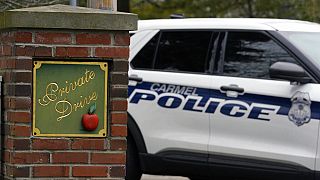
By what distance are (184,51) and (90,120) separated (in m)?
3.61

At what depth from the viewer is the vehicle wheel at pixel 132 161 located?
8.54 metres

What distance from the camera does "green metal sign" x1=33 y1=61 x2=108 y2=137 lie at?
4.95 metres

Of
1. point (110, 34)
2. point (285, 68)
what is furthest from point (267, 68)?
point (110, 34)

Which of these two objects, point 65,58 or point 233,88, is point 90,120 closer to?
point 65,58

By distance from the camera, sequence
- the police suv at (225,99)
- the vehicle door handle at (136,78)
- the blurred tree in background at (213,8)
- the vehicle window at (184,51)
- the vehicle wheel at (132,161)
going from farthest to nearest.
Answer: the blurred tree in background at (213,8) < the vehicle wheel at (132,161) < the vehicle door handle at (136,78) < the vehicle window at (184,51) < the police suv at (225,99)

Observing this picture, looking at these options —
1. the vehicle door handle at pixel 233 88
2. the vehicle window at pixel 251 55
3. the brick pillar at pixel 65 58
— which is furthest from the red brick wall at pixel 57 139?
the vehicle window at pixel 251 55

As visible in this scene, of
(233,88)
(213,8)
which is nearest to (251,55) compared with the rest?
(233,88)

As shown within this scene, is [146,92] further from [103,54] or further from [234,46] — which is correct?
[103,54]

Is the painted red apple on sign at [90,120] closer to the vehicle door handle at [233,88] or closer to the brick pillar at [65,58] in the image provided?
the brick pillar at [65,58]

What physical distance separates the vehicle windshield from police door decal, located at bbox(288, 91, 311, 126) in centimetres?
34

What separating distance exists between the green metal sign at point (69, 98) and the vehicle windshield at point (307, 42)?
10.3ft

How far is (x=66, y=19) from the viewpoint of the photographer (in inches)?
194

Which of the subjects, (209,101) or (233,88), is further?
(209,101)

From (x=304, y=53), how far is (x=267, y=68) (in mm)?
413
